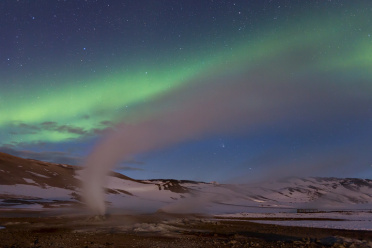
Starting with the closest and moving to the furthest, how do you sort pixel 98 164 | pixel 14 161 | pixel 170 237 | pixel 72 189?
pixel 170 237 → pixel 98 164 → pixel 72 189 → pixel 14 161

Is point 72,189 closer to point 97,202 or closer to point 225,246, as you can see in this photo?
point 97,202

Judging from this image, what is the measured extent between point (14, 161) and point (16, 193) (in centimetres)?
6672

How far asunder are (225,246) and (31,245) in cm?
1432

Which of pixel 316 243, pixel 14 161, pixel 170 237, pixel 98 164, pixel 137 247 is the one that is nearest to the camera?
pixel 137 247

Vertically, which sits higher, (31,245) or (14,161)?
(14,161)

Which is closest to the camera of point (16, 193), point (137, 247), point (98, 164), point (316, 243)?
point (137, 247)

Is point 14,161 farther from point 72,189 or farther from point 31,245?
point 31,245

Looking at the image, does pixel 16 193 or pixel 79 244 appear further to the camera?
pixel 16 193

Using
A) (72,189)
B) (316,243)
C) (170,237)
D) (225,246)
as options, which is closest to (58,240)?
(170,237)

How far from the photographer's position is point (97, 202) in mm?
79625

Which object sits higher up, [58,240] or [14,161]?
[14,161]

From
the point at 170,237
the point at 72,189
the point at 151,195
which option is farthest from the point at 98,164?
the point at 151,195

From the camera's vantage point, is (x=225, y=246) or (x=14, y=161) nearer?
(x=225, y=246)

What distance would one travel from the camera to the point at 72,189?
494 ft
